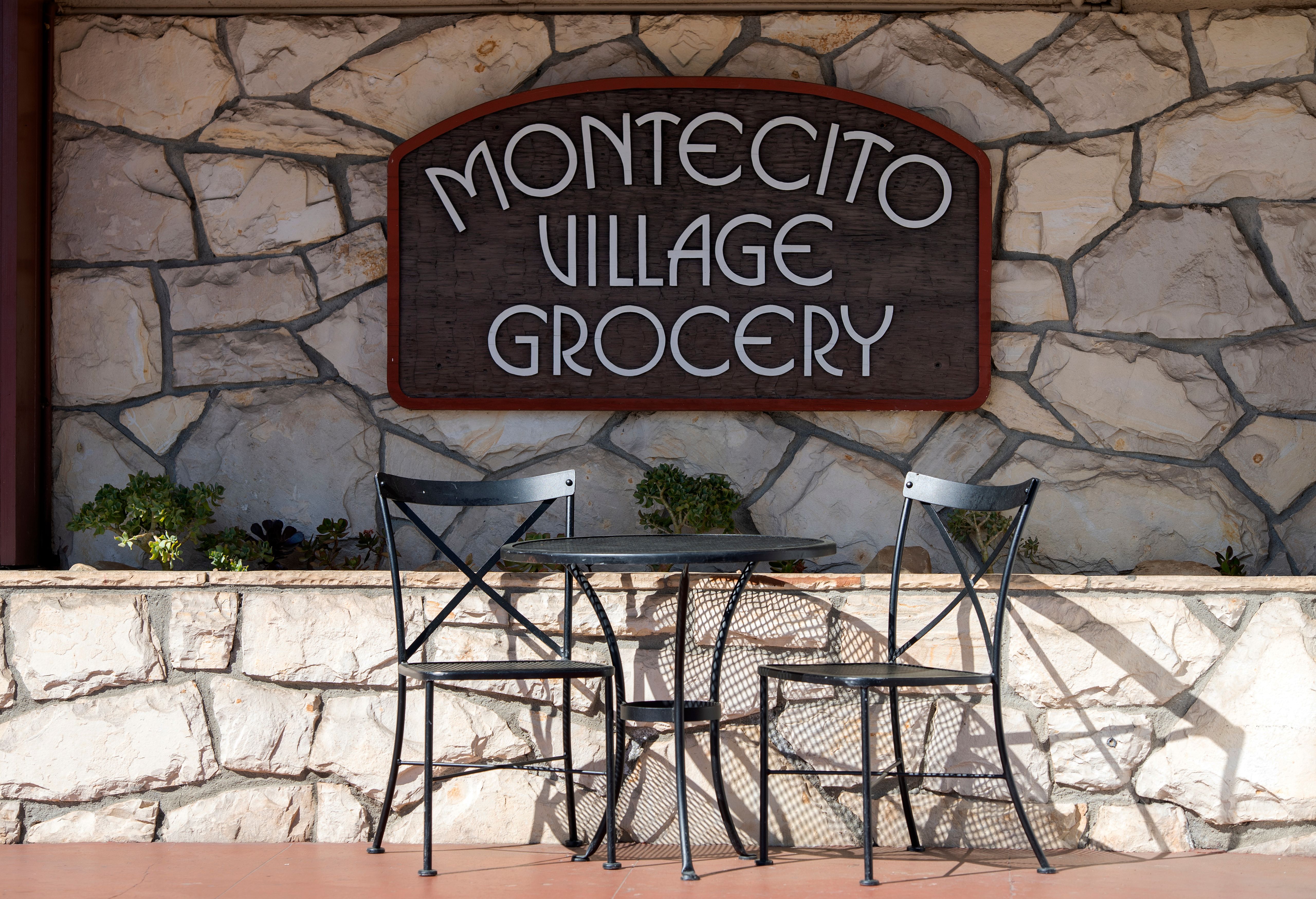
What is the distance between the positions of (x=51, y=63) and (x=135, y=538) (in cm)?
150

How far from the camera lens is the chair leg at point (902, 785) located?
255 centimetres

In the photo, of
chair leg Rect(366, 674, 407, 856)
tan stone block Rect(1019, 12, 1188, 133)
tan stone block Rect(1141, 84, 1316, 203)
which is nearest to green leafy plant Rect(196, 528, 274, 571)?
chair leg Rect(366, 674, 407, 856)

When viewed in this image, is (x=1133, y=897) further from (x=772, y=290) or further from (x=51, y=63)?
(x=51, y=63)

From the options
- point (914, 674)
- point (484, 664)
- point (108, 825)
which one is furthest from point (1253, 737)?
point (108, 825)

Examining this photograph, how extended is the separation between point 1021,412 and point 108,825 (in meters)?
2.60

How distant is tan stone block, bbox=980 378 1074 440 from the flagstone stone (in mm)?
261

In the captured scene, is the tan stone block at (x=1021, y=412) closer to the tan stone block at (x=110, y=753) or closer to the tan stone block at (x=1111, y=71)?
the tan stone block at (x=1111, y=71)

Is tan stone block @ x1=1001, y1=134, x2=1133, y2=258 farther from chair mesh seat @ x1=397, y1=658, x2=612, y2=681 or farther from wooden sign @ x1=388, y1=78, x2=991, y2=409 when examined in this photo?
chair mesh seat @ x1=397, y1=658, x2=612, y2=681

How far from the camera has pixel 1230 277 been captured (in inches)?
127

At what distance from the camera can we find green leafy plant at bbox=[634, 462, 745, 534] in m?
3.08

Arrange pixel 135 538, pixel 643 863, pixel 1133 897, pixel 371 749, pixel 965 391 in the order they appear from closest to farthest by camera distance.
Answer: pixel 1133 897 < pixel 643 863 < pixel 371 749 < pixel 135 538 < pixel 965 391

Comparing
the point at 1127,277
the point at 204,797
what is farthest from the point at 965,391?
the point at 204,797

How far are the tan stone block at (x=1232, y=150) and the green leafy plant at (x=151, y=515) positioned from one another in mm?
2807

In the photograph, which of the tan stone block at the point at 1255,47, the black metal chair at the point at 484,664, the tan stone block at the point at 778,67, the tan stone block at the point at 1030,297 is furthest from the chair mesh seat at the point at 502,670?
the tan stone block at the point at 1255,47
